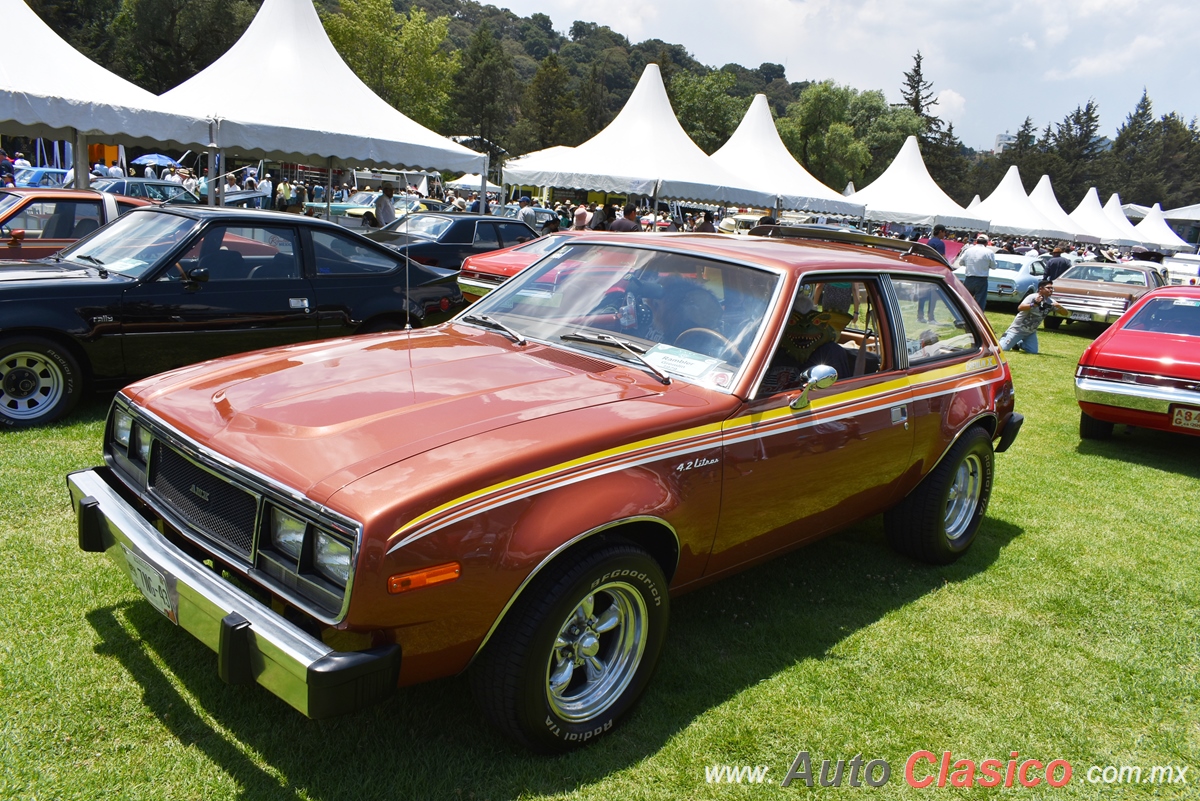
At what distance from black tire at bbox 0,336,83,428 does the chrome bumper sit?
27.1 ft

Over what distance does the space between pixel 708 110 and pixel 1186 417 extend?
69.9 m

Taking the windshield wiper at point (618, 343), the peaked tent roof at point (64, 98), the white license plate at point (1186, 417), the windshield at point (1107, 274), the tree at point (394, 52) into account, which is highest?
the tree at point (394, 52)

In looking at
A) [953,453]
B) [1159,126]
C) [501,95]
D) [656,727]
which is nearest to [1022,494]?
[953,453]

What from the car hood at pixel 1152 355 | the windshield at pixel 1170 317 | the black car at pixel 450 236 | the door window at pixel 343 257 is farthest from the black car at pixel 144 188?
the windshield at pixel 1170 317

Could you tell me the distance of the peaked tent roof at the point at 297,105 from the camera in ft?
38.6

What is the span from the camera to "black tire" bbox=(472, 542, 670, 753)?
2471 millimetres

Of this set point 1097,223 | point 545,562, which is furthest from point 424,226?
point 1097,223

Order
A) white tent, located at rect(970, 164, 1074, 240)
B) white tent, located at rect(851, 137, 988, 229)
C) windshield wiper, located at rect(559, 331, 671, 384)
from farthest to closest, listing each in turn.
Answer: white tent, located at rect(970, 164, 1074, 240) < white tent, located at rect(851, 137, 988, 229) < windshield wiper, located at rect(559, 331, 671, 384)

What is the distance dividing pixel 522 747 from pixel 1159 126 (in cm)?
13985

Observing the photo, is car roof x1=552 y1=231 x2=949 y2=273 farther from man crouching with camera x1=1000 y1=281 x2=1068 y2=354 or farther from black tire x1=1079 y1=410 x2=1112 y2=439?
man crouching with camera x1=1000 y1=281 x2=1068 y2=354

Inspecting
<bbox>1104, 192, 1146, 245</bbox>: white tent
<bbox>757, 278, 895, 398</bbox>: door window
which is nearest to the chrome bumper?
<bbox>757, 278, 895, 398</bbox>: door window

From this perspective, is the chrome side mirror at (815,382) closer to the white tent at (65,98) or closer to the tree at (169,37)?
the white tent at (65,98)

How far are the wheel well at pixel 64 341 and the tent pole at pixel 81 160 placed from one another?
26.5ft

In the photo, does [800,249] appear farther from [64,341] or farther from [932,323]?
[64,341]
